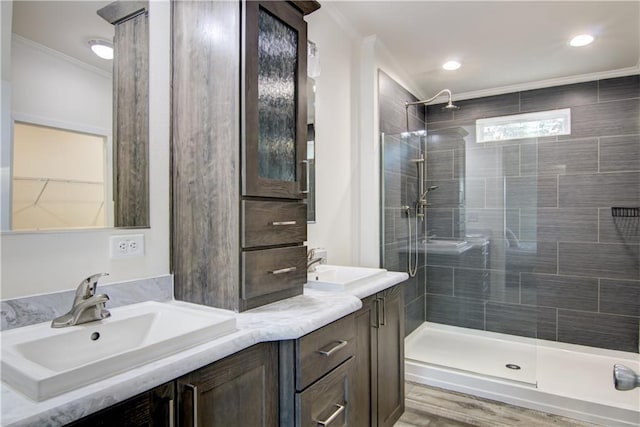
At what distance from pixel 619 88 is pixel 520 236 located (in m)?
1.57

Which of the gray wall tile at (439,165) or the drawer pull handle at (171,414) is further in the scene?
the gray wall tile at (439,165)

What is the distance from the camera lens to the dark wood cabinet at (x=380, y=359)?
5.67 feet

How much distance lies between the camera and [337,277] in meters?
2.18

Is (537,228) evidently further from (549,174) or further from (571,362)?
(571,362)

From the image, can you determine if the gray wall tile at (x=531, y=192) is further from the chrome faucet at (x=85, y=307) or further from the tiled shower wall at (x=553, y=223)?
the chrome faucet at (x=85, y=307)

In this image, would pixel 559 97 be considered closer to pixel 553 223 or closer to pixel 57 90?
pixel 553 223

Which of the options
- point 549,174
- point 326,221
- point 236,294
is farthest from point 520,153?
point 236,294

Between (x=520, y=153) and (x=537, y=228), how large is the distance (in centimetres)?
73

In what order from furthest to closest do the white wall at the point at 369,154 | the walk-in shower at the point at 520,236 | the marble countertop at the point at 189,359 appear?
the walk-in shower at the point at 520,236, the white wall at the point at 369,154, the marble countertop at the point at 189,359

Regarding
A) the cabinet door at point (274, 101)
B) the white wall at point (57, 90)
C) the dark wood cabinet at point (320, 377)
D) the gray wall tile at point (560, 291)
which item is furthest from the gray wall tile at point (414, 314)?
the white wall at point (57, 90)

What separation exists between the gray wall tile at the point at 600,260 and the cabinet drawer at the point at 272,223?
2.92m

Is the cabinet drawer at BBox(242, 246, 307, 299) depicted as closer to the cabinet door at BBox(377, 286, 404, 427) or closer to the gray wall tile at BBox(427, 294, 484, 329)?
the cabinet door at BBox(377, 286, 404, 427)

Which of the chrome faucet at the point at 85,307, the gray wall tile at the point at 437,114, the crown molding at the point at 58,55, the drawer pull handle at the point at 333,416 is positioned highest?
the gray wall tile at the point at 437,114

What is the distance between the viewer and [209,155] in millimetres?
1429
